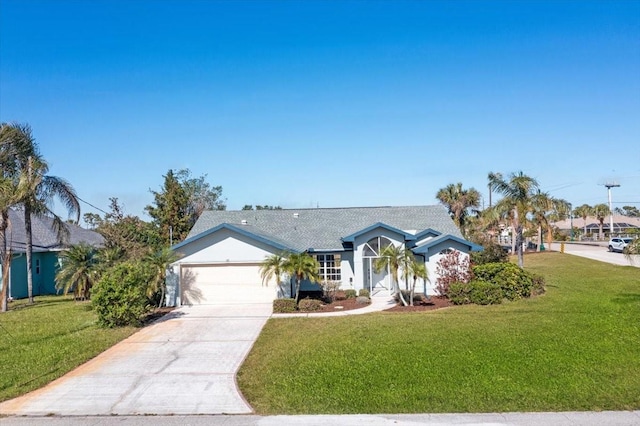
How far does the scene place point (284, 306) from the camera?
64.0 ft

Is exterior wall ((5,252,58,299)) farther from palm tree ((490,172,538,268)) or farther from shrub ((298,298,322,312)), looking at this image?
palm tree ((490,172,538,268))

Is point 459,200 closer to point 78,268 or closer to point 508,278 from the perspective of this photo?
point 508,278

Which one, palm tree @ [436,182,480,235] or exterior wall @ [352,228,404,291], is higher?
palm tree @ [436,182,480,235]

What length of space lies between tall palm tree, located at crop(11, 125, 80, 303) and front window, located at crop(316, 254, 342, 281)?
44.4ft

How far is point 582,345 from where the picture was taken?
12375 mm

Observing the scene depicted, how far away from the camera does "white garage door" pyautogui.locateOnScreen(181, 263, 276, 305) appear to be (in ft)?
72.3

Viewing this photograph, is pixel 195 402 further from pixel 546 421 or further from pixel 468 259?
pixel 468 259

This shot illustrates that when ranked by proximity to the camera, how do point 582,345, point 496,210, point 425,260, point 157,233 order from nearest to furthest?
1. point 582,345
2. point 425,260
3. point 496,210
4. point 157,233

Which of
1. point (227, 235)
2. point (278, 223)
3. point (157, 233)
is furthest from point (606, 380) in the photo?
point (157, 233)

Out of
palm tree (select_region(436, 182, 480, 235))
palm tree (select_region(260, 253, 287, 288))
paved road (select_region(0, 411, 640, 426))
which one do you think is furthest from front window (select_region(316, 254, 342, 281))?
palm tree (select_region(436, 182, 480, 235))

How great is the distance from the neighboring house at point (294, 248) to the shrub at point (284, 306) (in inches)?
84.3

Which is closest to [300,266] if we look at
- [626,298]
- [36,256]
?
[626,298]

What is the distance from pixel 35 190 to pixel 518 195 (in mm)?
29232

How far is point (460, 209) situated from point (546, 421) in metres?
42.1
